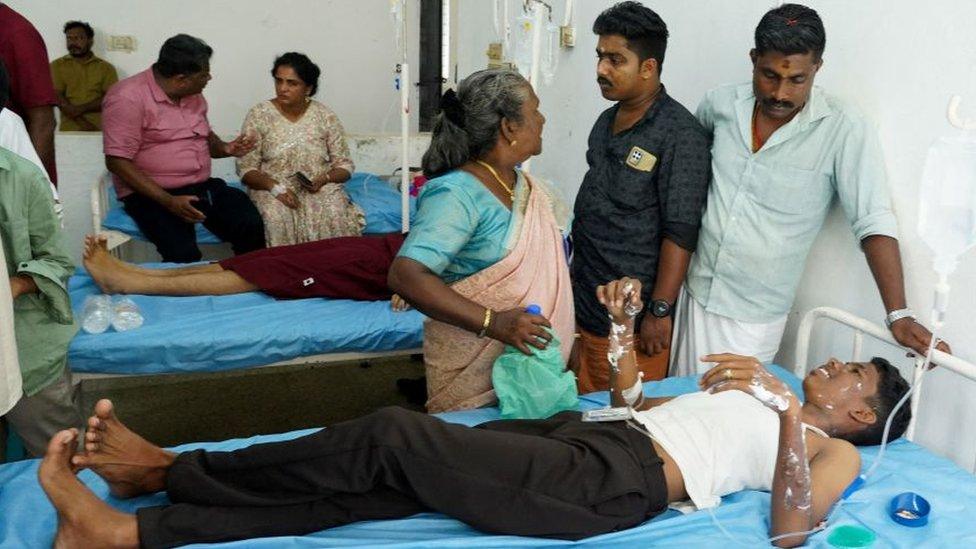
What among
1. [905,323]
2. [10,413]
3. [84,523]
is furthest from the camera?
[10,413]

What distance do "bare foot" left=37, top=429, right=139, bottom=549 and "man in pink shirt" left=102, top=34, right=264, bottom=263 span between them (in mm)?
2567

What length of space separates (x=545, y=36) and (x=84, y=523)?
3.15 meters

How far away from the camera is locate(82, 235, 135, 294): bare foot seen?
3084 mm

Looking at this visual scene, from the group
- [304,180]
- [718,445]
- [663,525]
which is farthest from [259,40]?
[663,525]

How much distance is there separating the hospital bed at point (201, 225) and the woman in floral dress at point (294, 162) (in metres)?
0.32

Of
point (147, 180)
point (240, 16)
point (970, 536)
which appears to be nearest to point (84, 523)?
point (970, 536)

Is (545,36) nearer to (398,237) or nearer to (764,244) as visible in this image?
(398,237)

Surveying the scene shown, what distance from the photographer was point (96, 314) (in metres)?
2.85

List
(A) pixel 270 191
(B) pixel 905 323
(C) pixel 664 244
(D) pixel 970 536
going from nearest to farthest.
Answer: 1. (D) pixel 970 536
2. (B) pixel 905 323
3. (C) pixel 664 244
4. (A) pixel 270 191

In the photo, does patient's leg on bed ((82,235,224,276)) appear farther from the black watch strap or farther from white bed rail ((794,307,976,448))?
white bed rail ((794,307,976,448))

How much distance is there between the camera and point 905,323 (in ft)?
6.56

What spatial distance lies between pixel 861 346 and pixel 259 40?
18.4ft

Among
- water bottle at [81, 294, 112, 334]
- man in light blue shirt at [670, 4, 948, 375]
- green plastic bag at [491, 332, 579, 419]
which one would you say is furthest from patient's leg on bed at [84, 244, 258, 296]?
man in light blue shirt at [670, 4, 948, 375]

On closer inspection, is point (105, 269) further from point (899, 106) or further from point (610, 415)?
point (899, 106)
